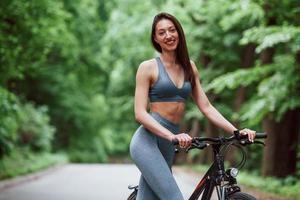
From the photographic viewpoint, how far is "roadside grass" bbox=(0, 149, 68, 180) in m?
18.4

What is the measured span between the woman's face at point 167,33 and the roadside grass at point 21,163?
13110 mm

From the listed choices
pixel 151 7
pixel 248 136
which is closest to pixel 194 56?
pixel 151 7

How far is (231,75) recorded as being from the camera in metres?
14.3

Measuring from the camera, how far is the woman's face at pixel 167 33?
4.68 metres

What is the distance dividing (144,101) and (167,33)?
51 cm

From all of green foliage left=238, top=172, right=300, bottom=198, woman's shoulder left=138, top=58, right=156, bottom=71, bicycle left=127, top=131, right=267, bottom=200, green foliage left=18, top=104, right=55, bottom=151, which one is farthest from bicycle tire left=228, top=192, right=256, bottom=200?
green foliage left=18, top=104, right=55, bottom=151

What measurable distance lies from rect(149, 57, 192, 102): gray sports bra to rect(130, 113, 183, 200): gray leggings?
0.41ft

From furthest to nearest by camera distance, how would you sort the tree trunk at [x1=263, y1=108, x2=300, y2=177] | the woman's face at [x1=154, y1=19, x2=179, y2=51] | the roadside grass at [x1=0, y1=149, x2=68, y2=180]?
the roadside grass at [x1=0, y1=149, x2=68, y2=180] < the tree trunk at [x1=263, y1=108, x2=300, y2=177] < the woman's face at [x1=154, y1=19, x2=179, y2=51]

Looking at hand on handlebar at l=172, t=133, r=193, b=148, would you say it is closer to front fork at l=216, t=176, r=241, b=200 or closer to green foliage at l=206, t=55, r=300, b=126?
front fork at l=216, t=176, r=241, b=200

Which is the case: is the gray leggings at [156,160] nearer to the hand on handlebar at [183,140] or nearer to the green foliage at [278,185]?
the hand on handlebar at [183,140]

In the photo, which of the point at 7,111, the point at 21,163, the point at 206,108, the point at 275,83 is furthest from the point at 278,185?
the point at 206,108

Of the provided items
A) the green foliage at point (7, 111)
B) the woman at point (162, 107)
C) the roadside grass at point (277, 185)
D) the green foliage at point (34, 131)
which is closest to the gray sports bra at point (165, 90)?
the woman at point (162, 107)

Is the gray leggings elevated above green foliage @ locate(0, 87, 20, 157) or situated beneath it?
situated beneath

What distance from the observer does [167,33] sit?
4.67 metres
